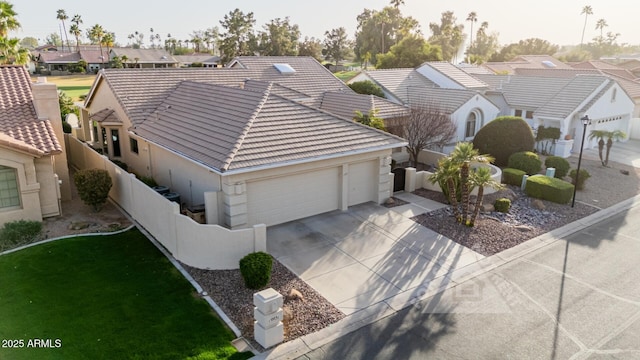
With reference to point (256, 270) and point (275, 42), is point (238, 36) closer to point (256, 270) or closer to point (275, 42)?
point (275, 42)

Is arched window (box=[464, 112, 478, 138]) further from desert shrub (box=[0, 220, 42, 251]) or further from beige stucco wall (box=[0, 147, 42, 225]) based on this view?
desert shrub (box=[0, 220, 42, 251])

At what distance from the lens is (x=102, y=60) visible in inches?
4026

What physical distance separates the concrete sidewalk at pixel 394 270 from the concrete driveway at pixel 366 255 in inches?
1.1

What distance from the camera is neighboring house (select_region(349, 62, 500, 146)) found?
96.1ft

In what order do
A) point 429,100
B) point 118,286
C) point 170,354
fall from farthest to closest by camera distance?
point 429,100 < point 118,286 < point 170,354

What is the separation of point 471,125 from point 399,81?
740 centimetres

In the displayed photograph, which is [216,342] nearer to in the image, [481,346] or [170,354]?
[170,354]

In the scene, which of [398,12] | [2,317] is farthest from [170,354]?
[398,12]

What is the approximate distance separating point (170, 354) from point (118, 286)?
3760mm

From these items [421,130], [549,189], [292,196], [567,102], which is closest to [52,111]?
[292,196]

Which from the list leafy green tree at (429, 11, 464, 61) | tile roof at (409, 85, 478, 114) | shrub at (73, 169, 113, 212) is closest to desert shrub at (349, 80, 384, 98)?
tile roof at (409, 85, 478, 114)

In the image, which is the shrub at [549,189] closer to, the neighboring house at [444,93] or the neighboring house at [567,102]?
the neighboring house at [444,93]

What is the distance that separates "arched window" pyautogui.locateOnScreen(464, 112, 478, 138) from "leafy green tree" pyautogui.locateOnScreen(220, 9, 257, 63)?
75.3 metres

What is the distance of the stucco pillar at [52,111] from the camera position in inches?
742
